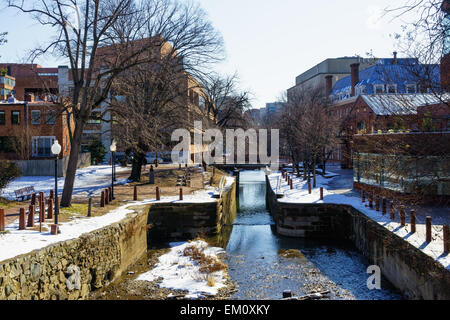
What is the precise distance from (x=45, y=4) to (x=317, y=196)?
666 inches

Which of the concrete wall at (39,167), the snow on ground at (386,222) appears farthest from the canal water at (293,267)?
the concrete wall at (39,167)

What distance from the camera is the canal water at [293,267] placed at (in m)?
13.2

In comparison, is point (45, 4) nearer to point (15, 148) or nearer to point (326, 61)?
point (15, 148)

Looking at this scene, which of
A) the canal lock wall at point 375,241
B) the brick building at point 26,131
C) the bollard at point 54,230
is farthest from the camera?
the brick building at point 26,131

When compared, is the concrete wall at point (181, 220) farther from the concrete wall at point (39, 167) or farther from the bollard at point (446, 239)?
the concrete wall at point (39, 167)

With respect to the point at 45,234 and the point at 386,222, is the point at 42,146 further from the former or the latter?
the point at 386,222

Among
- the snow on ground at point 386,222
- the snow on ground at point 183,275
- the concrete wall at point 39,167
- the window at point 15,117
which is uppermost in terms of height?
the window at point 15,117

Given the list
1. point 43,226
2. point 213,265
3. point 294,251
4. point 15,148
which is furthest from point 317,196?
point 15,148

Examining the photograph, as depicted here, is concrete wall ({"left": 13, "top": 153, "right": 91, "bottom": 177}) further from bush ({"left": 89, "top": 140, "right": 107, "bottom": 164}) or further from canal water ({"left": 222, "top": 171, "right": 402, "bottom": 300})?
canal water ({"left": 222, "top": 171, "right": 402, "bottom": 300})

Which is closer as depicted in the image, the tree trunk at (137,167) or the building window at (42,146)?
the tree trunk at (137,167)

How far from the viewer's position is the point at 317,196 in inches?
950

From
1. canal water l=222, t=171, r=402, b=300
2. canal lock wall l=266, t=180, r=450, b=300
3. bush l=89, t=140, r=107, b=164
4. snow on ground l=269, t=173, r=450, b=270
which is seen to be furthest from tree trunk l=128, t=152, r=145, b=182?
bush l=89, t=140, r=107, b=164

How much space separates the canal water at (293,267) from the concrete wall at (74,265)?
4057 millimetres
